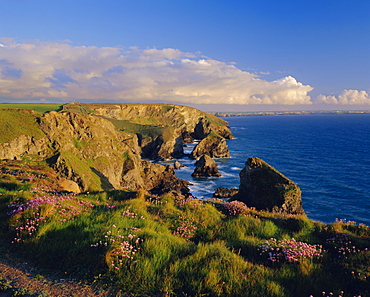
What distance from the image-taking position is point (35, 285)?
4.93 meters

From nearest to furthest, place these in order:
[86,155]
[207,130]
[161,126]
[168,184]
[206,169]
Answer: [86,155], [168,184], [206,169], [161,126], [207,130]

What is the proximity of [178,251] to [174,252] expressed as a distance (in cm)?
13

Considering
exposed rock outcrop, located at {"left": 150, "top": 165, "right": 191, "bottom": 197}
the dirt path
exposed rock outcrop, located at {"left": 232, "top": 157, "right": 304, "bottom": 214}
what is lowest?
exposed rock outcrop, located at {"left": 150, "top": 165, "right": 191, "bottom": 197}

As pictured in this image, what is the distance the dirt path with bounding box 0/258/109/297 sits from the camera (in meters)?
4.64

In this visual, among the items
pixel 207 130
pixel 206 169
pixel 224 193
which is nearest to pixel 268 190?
pixel 224 193

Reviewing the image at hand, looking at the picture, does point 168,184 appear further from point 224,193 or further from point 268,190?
point 268,190

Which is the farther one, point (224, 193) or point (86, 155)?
point (224, 193)

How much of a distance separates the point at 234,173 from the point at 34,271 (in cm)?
7330

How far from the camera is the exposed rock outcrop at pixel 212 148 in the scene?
104750 mm

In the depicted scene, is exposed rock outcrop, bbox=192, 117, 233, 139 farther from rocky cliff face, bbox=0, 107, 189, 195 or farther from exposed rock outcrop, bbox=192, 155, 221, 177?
rocky cliff face, bbox=0, 107, 189, 195

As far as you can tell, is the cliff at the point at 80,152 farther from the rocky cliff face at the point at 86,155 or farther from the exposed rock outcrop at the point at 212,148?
the exposed rock outcrop at the point at 212,148

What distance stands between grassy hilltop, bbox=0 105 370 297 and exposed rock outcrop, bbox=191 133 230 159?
Answer: 95.2m

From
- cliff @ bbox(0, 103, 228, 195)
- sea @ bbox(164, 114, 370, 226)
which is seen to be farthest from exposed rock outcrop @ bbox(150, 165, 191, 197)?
sea @ bbox(164, 114, 370, 226)

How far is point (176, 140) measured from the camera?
113250 mm
